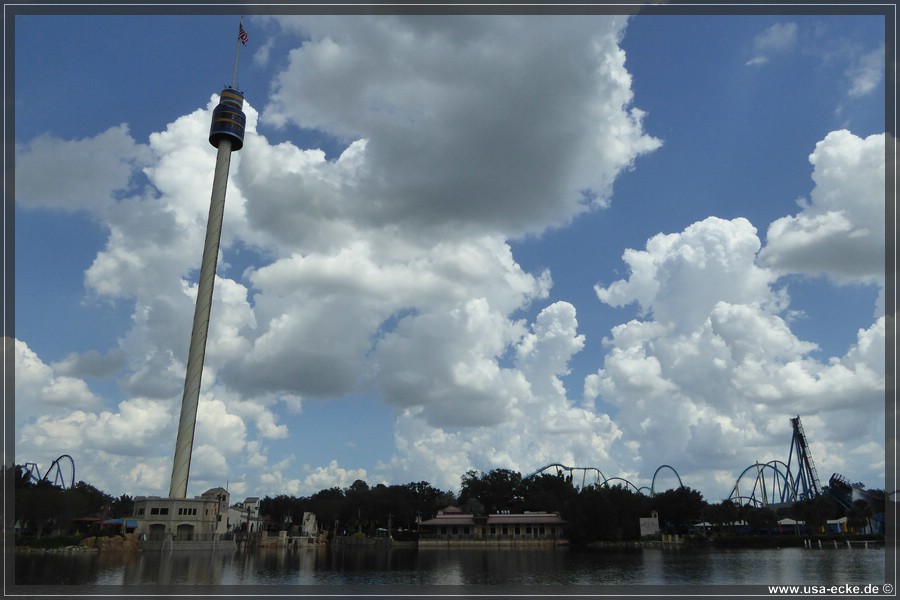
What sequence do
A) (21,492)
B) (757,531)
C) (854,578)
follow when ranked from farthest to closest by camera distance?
(757,531) < (21,492) < (854,578)

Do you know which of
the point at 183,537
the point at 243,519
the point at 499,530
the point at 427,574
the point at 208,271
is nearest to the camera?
the point at 427,574

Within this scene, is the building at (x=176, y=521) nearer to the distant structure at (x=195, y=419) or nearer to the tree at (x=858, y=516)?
the distant structure at (x=195, y=419)

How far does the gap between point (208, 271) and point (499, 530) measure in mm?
71868

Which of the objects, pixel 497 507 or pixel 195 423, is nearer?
pixel 195 423

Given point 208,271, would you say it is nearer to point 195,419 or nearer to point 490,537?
point 195,419

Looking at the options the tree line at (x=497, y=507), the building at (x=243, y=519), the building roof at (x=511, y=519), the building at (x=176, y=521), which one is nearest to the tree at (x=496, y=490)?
the tree line at (x=497, y=507)

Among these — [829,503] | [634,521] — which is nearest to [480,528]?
[634,521]

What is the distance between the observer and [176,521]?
9269cm

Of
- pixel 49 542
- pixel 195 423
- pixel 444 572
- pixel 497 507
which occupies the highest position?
pixel 195 423

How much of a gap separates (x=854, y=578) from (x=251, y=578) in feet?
150

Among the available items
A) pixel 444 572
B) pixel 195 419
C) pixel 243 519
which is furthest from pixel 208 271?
pixel 444 572

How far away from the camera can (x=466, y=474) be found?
16112 cm

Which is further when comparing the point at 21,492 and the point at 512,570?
the point at 21,492

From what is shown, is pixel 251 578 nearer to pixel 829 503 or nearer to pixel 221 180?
pixel 221 180
